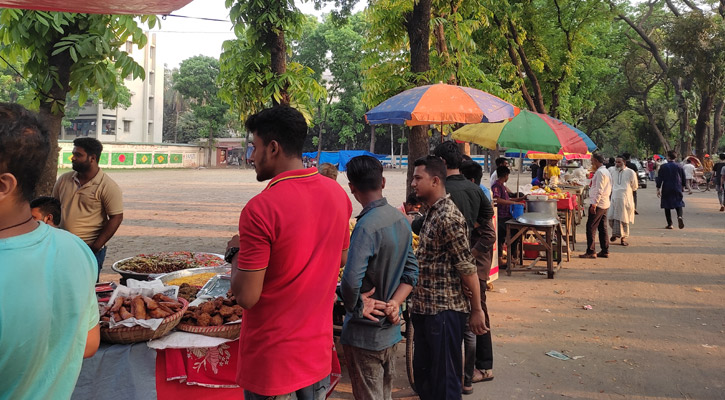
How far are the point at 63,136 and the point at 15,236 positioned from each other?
6646 cm

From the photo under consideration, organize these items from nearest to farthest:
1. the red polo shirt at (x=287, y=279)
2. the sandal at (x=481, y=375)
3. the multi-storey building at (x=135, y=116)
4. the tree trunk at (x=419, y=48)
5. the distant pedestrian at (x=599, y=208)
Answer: the red polo shirt at (x=287, y=279)
the sandal at (x=481, y=375)
the tree trunk at (x=419, y=48)
the distant pedestrian at (x=599, y=208)
the multi-storey building at (x=135, y=116)

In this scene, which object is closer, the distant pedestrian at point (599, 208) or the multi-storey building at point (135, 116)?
the distant pedestrian at point (599, 208)

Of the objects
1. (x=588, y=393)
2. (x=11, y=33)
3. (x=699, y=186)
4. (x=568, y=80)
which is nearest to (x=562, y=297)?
(x=588, y=393)

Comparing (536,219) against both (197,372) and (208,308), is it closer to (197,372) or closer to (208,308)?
(208,308)

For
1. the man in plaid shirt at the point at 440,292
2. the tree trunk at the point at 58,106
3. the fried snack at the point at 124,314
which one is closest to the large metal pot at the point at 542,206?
the man in plaid shirt at the point at 440,292

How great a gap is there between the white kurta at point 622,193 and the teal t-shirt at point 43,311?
12253 millimetres

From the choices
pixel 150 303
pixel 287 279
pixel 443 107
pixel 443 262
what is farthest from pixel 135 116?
pixel 287 279

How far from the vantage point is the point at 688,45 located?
18.7 meters

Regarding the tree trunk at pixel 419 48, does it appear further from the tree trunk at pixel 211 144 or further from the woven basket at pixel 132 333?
the tree trunk at pixel 211 144

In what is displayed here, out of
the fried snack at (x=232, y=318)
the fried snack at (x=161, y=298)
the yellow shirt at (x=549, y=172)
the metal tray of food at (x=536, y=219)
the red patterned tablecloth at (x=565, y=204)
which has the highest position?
the yellow shirt at (x=549, y=172)

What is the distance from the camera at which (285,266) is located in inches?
89.9

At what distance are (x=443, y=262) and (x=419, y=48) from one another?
5.98 meters

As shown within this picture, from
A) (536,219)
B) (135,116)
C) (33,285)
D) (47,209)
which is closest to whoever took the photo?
(33,285)

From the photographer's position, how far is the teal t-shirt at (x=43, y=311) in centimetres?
131
